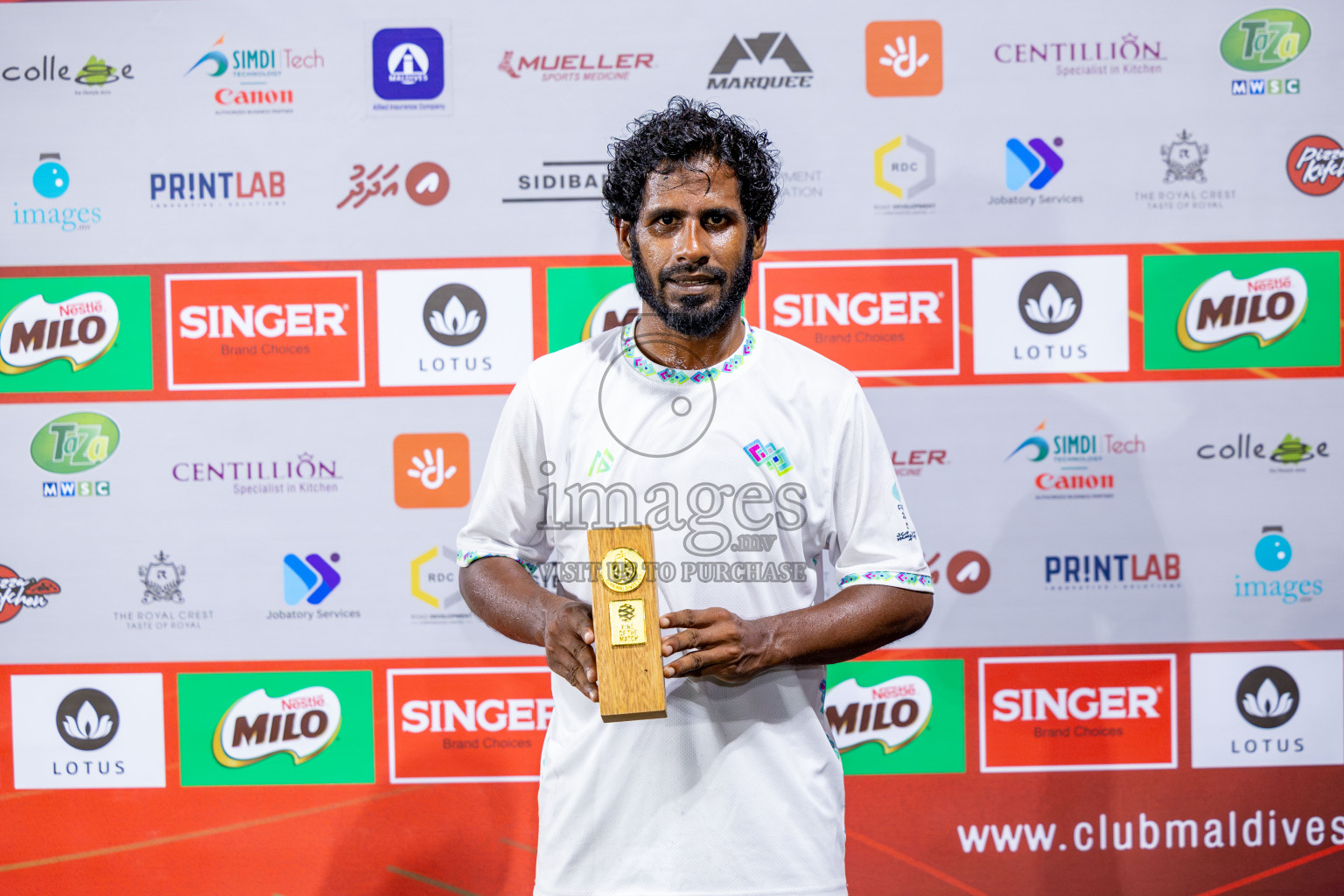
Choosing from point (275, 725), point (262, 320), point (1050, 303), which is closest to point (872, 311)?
point (1050, 303)

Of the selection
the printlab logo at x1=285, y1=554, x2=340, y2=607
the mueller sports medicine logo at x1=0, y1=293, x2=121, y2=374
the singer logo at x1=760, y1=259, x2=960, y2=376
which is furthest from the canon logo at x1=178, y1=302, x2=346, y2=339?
the singer logo at x1=760, y1=259, x2=960, y2=376

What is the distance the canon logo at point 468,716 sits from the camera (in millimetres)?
2180

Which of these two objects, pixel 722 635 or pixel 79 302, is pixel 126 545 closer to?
pixel 79 302

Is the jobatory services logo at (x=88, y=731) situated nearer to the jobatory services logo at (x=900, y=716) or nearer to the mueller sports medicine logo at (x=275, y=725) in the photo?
the mueller sports medicine logo at (x=275, y=725)

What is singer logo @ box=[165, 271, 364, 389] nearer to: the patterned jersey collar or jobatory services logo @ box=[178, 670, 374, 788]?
jobatory services logo @ box=[178, 670, 374, 788]

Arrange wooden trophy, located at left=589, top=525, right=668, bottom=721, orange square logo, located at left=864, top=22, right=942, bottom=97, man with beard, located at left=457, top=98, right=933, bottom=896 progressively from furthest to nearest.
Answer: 1. orange square logo, located at left=864, top=22, right=942, bottom=97
2. man with beard, located at left=457, top=98, right=933, bottom=896
3. wooden trophy, located at left=589, top=525, right=668, bottom=721

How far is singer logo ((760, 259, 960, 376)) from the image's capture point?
→ 7.02 ft

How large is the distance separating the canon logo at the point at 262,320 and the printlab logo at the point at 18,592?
0.68m

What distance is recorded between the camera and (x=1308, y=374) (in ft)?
7.08

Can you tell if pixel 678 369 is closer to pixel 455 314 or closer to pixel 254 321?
pixel 455 314

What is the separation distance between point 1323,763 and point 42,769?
10.1 ft

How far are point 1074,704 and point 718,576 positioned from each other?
1417 millimetres

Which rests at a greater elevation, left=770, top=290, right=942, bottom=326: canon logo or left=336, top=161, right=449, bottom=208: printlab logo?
left=336, top=161, right=449, bottom=208: printlab logo

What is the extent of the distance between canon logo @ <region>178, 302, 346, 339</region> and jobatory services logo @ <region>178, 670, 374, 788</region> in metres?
0.81
